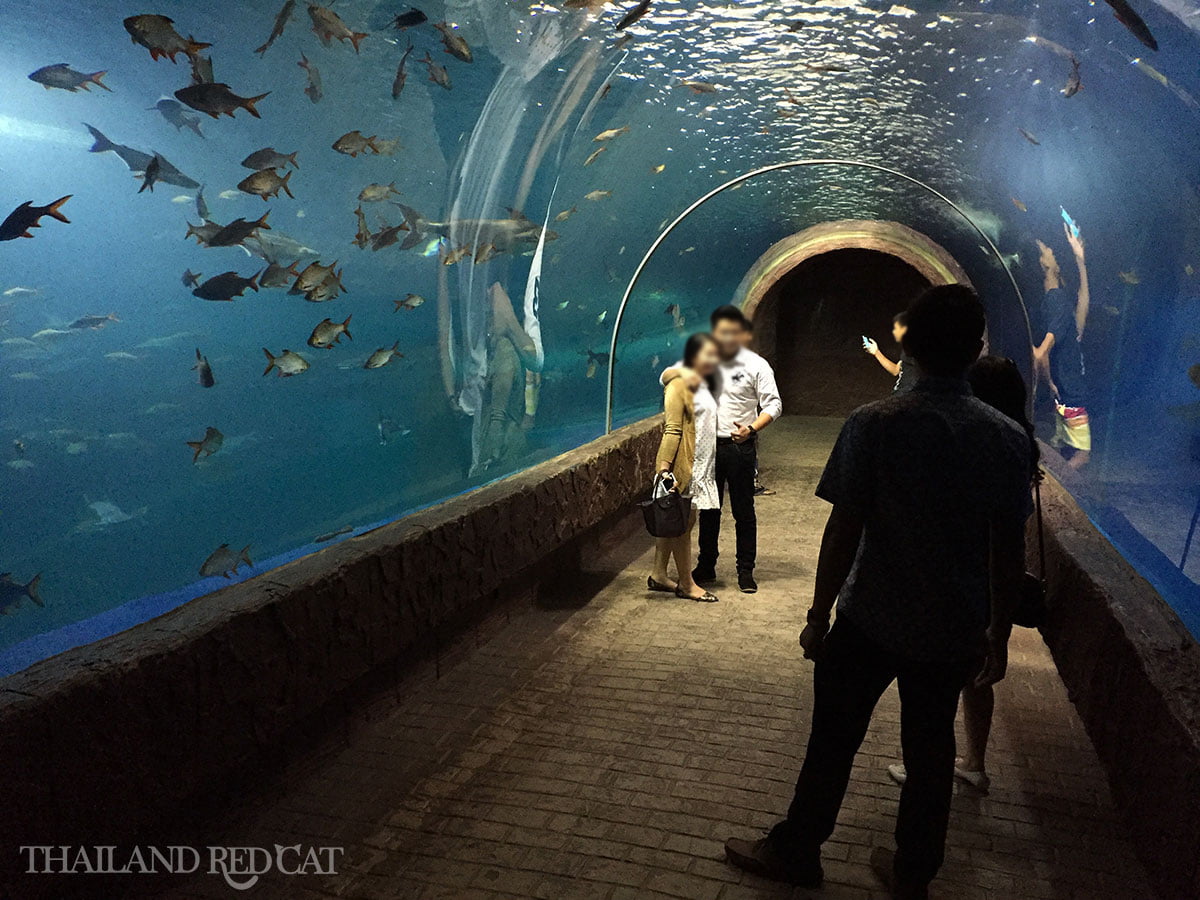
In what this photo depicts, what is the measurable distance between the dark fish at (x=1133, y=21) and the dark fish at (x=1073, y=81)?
124 cm

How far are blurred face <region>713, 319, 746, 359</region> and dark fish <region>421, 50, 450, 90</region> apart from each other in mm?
6082

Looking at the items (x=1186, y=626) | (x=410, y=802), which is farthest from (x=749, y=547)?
(x=410, y=802)

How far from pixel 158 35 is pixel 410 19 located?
2.35m

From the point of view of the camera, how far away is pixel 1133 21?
3.76m

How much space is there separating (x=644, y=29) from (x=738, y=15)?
822 millimetres

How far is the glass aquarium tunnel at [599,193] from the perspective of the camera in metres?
4.33

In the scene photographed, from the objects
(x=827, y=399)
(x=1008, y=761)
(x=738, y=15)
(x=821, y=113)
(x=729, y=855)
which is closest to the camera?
(x=729, y=855)

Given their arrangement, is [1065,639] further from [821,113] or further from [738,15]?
[821,113]

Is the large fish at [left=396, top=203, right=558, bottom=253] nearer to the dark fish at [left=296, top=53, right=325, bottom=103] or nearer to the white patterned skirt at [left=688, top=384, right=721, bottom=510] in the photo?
the dark fish at [left=296, top=53, right=325, bottom=103]

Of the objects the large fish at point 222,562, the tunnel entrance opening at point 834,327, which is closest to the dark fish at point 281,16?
the large fish at point 222,562

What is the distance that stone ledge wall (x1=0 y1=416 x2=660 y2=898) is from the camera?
241 cm

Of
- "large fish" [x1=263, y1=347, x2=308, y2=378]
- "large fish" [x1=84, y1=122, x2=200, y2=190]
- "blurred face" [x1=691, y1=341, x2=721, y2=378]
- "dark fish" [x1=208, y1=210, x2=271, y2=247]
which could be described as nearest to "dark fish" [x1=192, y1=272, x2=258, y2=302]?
"dark fish" [x1=208, y1=210, x2=271, y2=247]

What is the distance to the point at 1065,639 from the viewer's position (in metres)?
4.04

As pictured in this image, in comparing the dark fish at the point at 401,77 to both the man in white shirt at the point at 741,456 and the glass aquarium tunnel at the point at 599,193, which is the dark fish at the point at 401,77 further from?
the man in white shirt at the point at 741,456
